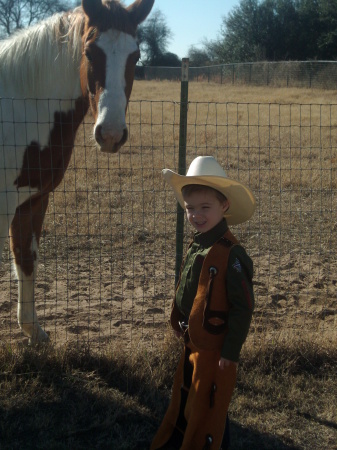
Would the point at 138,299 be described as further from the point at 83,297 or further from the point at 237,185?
the point at 237,185

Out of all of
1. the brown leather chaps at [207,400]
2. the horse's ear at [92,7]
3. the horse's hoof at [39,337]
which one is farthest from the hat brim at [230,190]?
the horse's hoof at [39,337]

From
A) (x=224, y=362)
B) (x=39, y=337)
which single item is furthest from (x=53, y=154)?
(x=224, y=362)

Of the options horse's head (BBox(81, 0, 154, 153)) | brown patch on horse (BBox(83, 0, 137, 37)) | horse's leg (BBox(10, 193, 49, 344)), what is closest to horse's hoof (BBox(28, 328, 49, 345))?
horse's leg (BBox(10, 193, 49, 344))

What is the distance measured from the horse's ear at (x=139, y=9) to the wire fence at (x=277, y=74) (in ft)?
71.8

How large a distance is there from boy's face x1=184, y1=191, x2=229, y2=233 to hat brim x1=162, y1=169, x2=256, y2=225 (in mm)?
58

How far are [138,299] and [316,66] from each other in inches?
942

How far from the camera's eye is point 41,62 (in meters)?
3.58

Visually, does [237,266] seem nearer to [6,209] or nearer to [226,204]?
[226,204]

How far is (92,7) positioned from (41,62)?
534 mm

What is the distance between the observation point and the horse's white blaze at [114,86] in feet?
10.0

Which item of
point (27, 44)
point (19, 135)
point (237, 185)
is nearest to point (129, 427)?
point (237, 185)

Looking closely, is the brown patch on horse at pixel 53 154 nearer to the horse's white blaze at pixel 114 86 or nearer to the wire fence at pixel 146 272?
the wire fence at pixel 146 272

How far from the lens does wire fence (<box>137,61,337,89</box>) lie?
82.2 ft

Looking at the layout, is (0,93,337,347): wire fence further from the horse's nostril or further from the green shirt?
the green shirt
